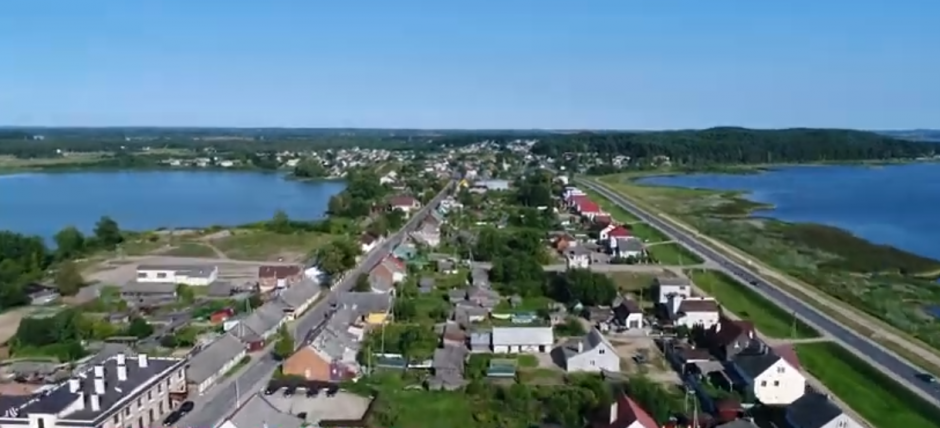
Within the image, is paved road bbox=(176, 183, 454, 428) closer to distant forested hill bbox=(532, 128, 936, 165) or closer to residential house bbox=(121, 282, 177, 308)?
residential house bbox=(121, 282, 177, 308)

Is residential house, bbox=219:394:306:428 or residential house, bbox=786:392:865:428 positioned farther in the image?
residential house, bbox=786:392:865:428

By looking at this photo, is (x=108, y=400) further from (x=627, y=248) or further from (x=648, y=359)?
(x=627, y=248)

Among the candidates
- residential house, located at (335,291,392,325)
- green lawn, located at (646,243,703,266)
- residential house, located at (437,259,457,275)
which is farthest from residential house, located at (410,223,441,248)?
residential house, located at (335,291,392,325)

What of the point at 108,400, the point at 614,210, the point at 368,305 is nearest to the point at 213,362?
the point at 108,400

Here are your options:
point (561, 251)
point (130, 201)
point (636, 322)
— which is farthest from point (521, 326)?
point (130, 201)

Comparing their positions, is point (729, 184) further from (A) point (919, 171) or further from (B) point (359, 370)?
(B) point (359, 370)

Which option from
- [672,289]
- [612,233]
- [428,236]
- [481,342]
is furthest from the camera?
[428,236]
